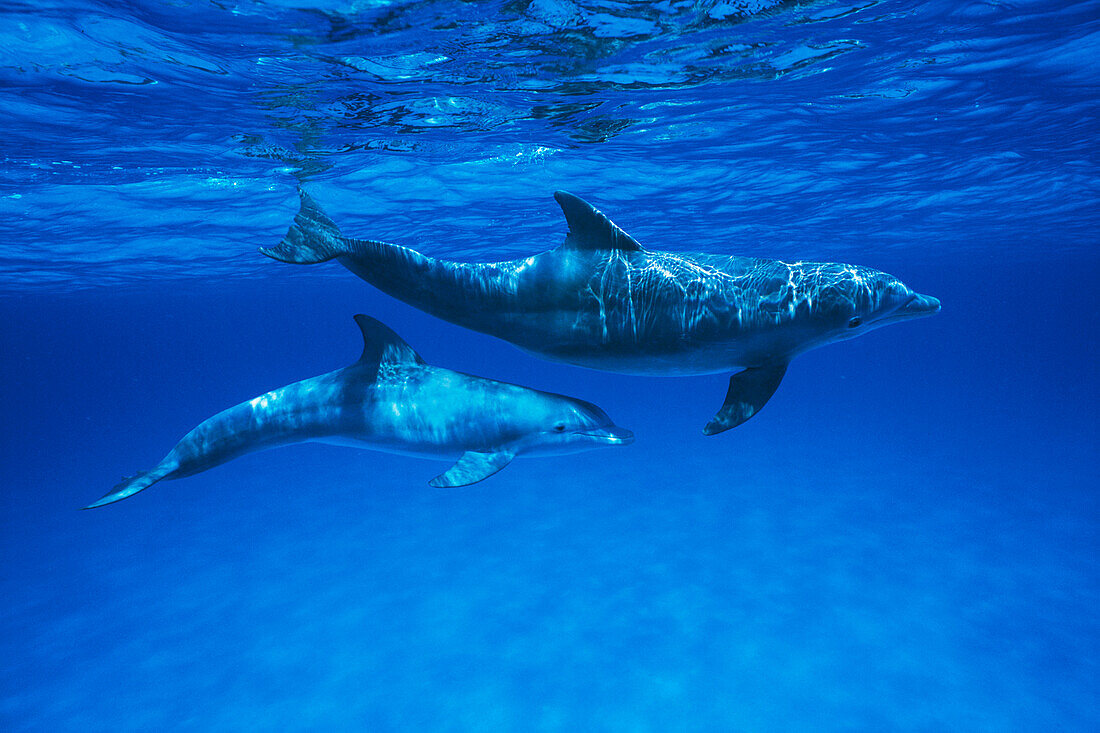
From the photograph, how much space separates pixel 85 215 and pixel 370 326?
61.4 ft

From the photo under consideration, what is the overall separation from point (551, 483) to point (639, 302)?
20.6 m

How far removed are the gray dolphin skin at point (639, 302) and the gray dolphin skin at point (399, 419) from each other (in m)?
1.12

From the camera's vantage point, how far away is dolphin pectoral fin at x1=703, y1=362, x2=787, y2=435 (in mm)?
3879

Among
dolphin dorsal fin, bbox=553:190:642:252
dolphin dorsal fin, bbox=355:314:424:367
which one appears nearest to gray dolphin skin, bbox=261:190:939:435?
dolphin dorsal fin, bbox=553:190:642:252

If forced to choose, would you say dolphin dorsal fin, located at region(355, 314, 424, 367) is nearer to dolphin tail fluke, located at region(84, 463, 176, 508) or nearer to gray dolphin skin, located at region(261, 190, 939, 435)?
gray dolphin skin, located at region(261, 190, 939, 435)

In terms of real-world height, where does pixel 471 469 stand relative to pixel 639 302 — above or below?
below

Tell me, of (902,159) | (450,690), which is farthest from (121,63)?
(902,159)

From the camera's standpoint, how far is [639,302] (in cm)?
396

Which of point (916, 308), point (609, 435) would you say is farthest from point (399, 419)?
point (916, 308)

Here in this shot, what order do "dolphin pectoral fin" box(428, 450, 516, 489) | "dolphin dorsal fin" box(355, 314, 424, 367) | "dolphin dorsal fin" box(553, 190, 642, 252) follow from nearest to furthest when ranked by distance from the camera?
"dolphin dorsal fin" box(553, 190, 642, 252) → "dolphin pectoral fin" box(428, 450, 516, 489) → "dolphin dorsal fin" box(355, 314, 424, 367)

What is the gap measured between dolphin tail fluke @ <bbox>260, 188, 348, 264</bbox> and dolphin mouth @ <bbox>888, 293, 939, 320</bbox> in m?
3.99

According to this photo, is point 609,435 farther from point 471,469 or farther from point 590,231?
point 590,231

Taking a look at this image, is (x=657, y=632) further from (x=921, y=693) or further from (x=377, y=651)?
(x=377, y=651)

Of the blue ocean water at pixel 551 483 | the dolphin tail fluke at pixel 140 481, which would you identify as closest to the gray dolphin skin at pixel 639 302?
the dolphin tail fluke at pixel 140 481
